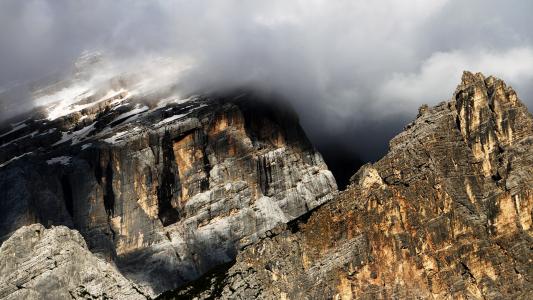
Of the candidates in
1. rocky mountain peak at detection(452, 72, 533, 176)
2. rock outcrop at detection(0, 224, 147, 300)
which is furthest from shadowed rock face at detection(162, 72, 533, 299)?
rock outcrop at detection(0, 224, 147, 300)

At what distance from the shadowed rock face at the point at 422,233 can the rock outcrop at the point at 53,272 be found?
19017 millimetres

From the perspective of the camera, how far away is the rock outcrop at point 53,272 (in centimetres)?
18800

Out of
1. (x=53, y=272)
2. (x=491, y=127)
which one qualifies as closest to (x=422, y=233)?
(x=491, y=127)

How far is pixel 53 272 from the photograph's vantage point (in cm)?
18975

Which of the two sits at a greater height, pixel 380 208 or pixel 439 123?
pixel 439 123

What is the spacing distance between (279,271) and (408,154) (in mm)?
33065

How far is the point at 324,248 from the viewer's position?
180125 millimetres

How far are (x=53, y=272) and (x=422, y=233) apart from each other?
66041mm

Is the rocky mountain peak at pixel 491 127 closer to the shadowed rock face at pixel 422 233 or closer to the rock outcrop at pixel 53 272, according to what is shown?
the shadowed rock face at pixel 422 233

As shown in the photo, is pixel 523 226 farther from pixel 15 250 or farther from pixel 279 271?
pixel 15 250

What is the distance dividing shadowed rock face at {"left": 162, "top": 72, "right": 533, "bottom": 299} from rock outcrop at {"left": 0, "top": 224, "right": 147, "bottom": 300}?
62.4 feet

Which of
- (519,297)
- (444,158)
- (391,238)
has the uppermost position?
(444,158)

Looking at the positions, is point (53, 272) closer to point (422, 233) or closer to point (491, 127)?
point (422, 233)

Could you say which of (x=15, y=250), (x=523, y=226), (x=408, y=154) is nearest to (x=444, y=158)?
(x=408, y=154)
